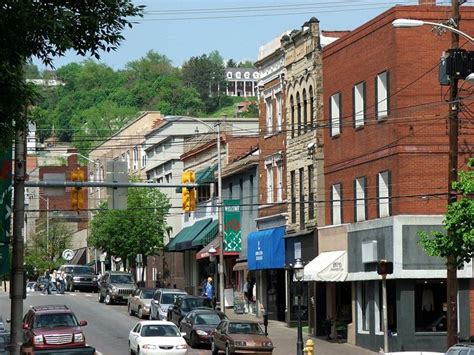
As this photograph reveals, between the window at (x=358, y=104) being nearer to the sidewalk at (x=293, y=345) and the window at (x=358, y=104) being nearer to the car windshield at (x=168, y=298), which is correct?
the sidewalk at (x=293, y=345)

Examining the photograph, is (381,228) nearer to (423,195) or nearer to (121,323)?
(423,195)

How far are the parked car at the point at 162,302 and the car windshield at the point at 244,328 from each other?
1289cm

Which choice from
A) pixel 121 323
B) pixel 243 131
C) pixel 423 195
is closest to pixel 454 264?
pixel 423 195

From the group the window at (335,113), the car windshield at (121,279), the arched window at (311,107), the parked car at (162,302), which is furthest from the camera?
the car windshield at (121,279)

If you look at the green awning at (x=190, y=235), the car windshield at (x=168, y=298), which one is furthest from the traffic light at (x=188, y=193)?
the green awning at (x=190, y=235)

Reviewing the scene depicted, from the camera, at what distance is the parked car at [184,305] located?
163 feet

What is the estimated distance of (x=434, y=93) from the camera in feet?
129

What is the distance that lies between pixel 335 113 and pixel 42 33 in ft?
107

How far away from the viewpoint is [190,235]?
70.4m

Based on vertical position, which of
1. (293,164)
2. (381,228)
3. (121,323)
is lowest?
(121,323)

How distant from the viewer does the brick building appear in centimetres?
3897

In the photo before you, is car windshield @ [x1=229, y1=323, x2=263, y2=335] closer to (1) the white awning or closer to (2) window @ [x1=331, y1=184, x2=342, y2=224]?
(1) the white awning

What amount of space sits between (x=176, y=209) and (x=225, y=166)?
16597mm

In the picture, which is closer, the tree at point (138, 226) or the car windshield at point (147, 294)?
the car windshield at point (147, 294)
